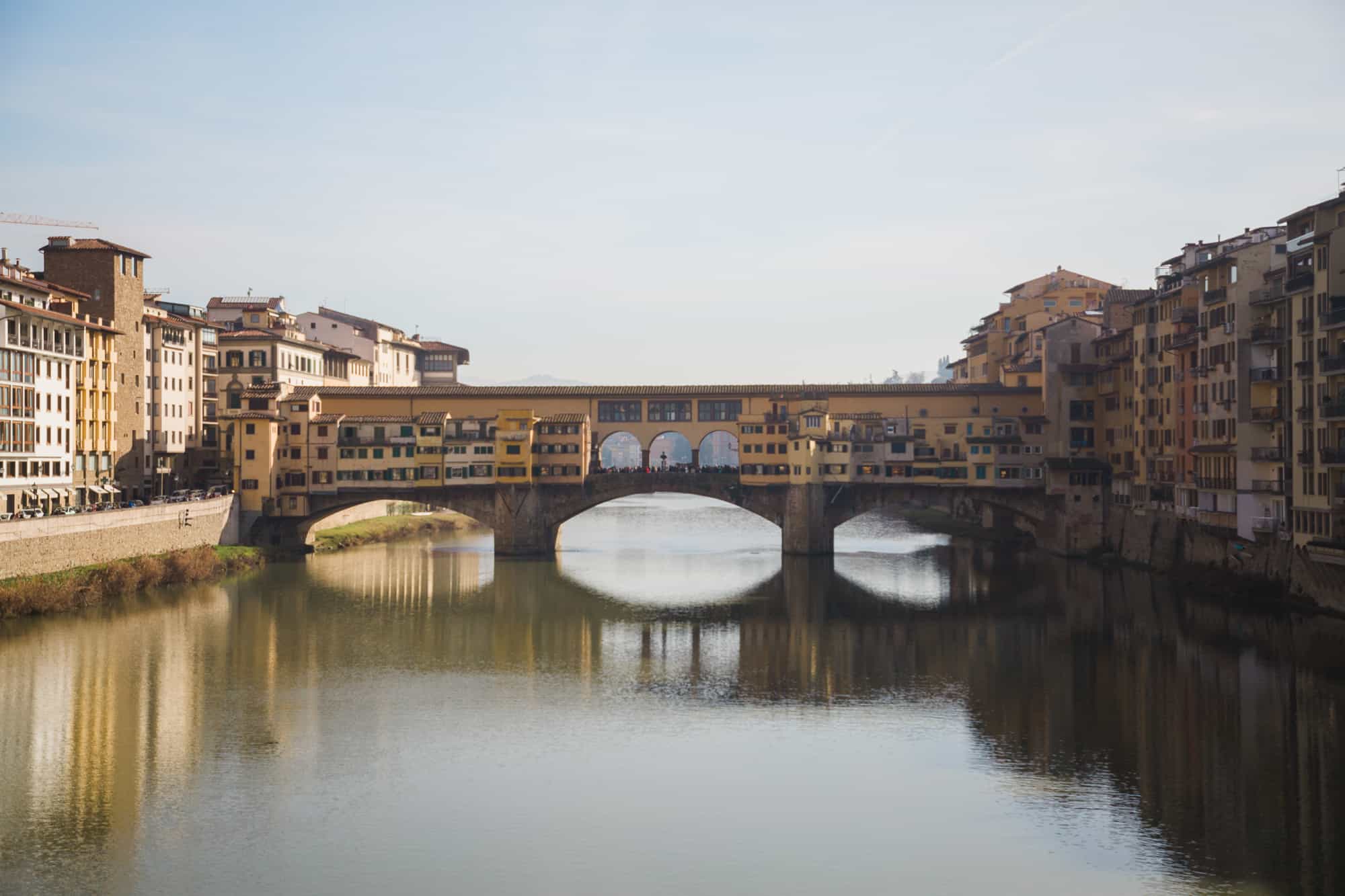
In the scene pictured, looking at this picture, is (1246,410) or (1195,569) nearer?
(1246,410)

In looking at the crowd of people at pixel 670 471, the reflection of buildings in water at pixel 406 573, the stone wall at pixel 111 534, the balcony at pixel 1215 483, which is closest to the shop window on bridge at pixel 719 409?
the crowd of people at pixel 670 471

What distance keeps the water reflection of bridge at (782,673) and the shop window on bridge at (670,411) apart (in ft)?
48.4

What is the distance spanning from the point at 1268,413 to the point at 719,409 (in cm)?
3000

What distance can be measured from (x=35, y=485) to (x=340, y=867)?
3629 centimetres

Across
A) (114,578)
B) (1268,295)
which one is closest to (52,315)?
(114,578)

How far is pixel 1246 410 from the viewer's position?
46500mm

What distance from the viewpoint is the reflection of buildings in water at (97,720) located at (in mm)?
23312

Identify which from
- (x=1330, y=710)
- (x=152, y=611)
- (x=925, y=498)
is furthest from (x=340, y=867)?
(x=925, y=498)

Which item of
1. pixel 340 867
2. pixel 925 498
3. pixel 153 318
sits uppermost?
pixel 153 318

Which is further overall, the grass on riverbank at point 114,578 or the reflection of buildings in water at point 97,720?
the grass on riverbank at point 114,578

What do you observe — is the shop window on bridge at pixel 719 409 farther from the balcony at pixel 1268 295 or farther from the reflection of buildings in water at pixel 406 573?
the balcony at pixel 1268 295

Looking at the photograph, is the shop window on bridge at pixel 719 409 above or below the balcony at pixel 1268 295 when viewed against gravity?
below

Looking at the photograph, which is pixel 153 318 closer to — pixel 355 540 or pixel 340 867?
pixel 355 540

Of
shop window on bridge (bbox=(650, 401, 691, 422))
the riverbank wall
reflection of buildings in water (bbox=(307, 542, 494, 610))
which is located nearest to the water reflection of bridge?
reflection of buildings in water (bbox=(307, 542, 494, 610))
